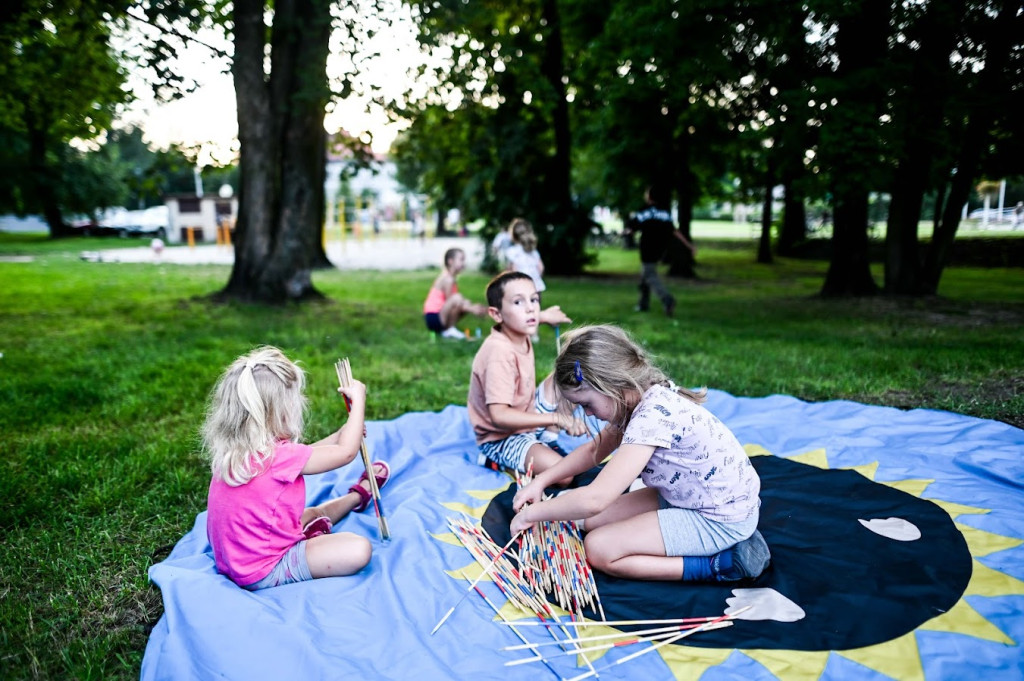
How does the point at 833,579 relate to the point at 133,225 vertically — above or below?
below

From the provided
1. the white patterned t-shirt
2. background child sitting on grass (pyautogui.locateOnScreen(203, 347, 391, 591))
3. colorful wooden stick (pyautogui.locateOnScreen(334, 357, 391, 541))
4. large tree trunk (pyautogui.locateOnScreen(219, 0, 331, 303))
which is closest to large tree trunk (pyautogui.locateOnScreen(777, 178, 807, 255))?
large tree trunk (pyautogui.locateOnScreen(219, 0, 331, 303))

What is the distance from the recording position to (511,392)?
13.1 ft

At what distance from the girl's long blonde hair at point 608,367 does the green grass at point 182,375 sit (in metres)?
1.88

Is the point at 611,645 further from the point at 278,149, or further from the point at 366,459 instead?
the point at 278,149

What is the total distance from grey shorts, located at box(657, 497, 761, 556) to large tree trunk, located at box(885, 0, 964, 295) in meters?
6.97

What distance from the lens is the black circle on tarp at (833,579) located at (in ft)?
8.12

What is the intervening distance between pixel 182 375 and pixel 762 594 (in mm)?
5309

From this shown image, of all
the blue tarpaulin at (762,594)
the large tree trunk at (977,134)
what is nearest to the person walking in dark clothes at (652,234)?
the large tree trunk at (977,134)

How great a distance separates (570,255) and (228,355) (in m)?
11.1

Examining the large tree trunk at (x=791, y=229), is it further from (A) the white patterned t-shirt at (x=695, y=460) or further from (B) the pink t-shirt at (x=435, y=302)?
(A) the white patterned t-shirt at (x=695, y=460)

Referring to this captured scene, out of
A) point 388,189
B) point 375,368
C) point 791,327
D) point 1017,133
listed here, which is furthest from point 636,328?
point 388,189

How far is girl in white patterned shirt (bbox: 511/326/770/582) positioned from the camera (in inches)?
108

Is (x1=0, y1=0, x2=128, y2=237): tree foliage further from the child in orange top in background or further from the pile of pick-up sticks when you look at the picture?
the pile of pick-up sticks

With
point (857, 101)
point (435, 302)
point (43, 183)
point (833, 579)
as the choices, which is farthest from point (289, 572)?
point (43, 183)
